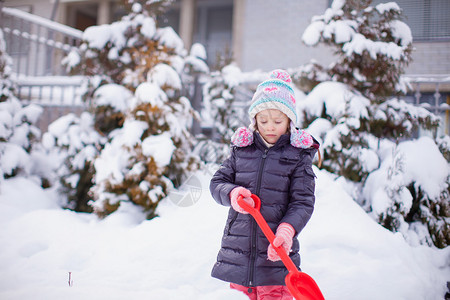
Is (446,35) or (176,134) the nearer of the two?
(176,134)

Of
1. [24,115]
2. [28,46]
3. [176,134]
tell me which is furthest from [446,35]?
[28,46]

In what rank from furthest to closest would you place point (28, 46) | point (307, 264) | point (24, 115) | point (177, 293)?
point (28, 46) → point (24, 115) → point (307, 264) → point (177, 293)

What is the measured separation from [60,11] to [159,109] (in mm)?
9762

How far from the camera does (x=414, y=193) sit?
308 centimetres

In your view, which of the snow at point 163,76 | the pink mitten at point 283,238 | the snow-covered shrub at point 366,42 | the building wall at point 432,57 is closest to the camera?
the pink mitten at point 283,238

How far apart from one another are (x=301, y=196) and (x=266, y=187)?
0.16 metres

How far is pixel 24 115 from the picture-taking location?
436 centimetres

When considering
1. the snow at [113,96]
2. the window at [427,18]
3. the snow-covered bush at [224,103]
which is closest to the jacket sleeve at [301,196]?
the snow-covered bush at [224,103]

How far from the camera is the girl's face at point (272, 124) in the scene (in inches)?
63.5

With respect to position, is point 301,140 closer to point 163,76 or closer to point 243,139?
point 243,139

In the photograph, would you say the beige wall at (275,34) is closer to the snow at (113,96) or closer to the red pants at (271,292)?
the snow at (113,96)

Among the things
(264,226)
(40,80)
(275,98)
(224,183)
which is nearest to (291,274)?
(264,226)

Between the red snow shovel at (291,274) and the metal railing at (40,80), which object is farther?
the metal railing at (40,80)

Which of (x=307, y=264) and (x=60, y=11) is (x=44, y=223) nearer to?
(x=307, y=264)
